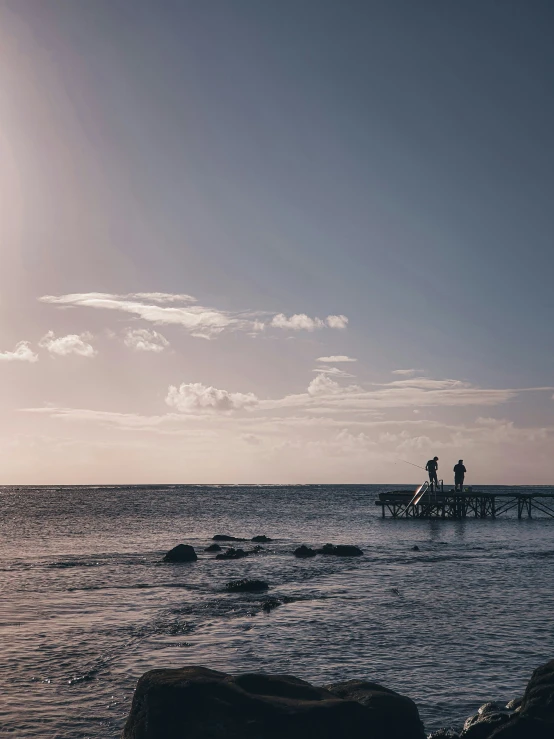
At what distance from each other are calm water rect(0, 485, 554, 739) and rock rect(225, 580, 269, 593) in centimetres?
68

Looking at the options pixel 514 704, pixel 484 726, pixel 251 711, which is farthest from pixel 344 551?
pixel 251 711

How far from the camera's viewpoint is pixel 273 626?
61.8 ft

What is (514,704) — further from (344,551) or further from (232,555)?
(232,555)

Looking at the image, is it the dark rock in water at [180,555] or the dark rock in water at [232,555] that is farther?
the dark rock in water at [232,555]

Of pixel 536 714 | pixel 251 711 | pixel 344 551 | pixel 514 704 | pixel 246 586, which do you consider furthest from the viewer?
pixel 344 551

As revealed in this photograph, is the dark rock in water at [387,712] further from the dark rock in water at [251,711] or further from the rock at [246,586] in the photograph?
the rock at [246,586]

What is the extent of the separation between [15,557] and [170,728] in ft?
101

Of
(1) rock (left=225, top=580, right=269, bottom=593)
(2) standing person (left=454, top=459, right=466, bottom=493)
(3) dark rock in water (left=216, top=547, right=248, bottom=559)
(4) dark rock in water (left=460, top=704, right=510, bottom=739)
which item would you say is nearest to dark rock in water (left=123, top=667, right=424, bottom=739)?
(4) dark rock in water (left=460, top=704, right=510, bottom=739)

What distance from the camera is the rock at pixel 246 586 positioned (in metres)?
25.0

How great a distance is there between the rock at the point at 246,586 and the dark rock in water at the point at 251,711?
616 inches

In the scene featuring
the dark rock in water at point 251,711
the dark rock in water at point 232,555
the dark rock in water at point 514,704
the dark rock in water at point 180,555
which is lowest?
the dark rock in water at point 232,555

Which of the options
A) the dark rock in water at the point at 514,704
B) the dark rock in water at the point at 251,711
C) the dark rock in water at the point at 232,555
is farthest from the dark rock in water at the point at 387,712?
the dark rock in water at the point at 232,555

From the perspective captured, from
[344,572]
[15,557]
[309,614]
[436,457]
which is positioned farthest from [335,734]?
[436,457]

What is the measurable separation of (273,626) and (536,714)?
9.78m
